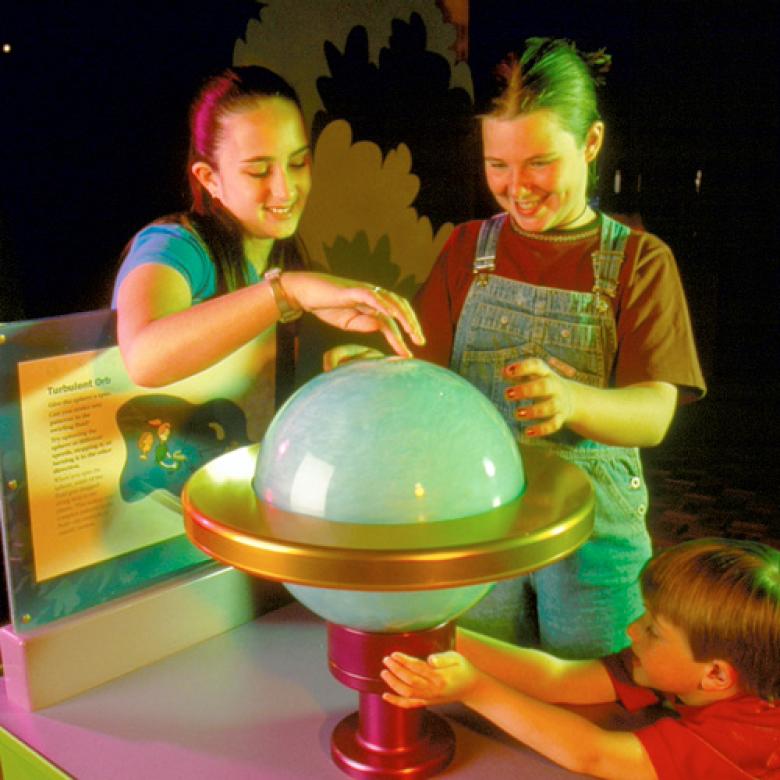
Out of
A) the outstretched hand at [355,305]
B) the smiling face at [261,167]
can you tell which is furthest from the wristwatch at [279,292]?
the smiling face at [261,167]

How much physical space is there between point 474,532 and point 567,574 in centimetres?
66

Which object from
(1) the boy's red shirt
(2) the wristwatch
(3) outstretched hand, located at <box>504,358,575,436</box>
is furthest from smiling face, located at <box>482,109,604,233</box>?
(1) the boy's red shirt

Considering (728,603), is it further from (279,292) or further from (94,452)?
(94,452)

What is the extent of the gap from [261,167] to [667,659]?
0.93m

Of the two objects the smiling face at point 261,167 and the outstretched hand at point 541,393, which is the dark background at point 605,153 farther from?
the outstretched hand at point 541,393

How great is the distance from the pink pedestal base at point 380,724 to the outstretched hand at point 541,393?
1.06 ft

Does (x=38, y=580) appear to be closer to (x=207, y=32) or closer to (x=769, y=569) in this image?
(x=207, y=32)

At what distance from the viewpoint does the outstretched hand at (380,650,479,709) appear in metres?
1.05

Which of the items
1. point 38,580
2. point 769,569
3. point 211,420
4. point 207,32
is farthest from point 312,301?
point 769,569

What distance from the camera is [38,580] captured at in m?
1.35

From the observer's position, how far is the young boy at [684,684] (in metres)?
1.12

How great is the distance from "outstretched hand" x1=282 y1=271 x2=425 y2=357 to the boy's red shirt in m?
0.60

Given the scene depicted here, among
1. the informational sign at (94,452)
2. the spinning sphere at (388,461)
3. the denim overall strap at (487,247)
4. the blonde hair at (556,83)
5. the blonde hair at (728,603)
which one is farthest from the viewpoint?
the denim overall strap at (487,247)

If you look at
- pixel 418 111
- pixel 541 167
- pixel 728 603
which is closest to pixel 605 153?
pixel 541 167
